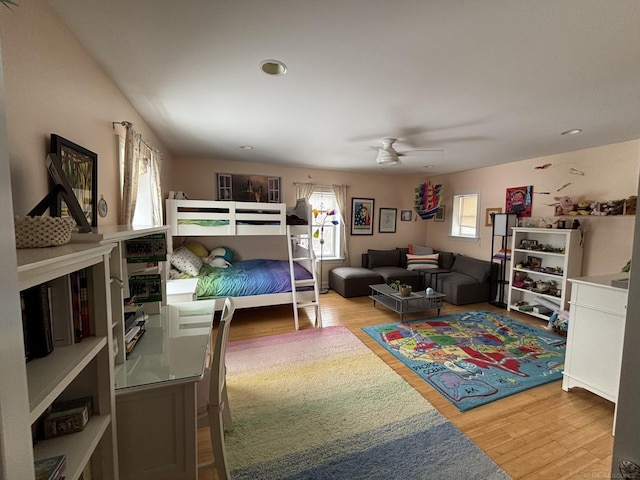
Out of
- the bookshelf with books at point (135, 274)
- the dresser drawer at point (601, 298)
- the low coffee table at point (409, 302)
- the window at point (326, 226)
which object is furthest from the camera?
the window at point (326, 226)

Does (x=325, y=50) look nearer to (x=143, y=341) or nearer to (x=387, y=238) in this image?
(x=143, y=341)

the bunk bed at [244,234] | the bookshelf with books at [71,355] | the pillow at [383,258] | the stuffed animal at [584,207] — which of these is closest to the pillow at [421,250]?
the pillow at [383,258]

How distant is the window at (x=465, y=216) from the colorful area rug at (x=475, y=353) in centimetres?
190

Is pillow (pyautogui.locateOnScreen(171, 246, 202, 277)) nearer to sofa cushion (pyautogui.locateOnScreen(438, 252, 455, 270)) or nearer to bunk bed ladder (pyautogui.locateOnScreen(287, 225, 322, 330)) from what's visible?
bunk bed ladder (pyautogui.locateOnScreen(287, 225, 322, 330))

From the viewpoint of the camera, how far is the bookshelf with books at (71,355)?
665 millimetres

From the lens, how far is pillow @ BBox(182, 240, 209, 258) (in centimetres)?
413

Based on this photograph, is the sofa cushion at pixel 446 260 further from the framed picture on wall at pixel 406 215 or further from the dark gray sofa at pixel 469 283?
the framed picture on wall at pixel 406 215

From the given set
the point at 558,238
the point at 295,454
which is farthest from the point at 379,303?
the point at 295,454

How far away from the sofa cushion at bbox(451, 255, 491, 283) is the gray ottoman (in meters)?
1.49

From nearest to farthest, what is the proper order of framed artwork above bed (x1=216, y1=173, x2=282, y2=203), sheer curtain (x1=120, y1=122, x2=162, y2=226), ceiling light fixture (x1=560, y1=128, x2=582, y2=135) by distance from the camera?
sheer curtain (x1=120, y1=122, x2=162, y2=226)
ceiling light fixture (x1=560, y1=128, x2=582, y2=135)
framed artwork above bed (x1=216, y1=173, x2=282, y2=203)

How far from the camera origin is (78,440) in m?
0.89

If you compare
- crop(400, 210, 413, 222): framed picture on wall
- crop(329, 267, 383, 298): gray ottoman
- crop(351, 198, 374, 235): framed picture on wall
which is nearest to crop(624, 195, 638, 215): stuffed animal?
crop(329, 267, 383, 298): gray ottoman

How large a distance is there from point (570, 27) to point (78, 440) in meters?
2.69

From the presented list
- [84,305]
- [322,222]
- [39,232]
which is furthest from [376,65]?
[322,222]
